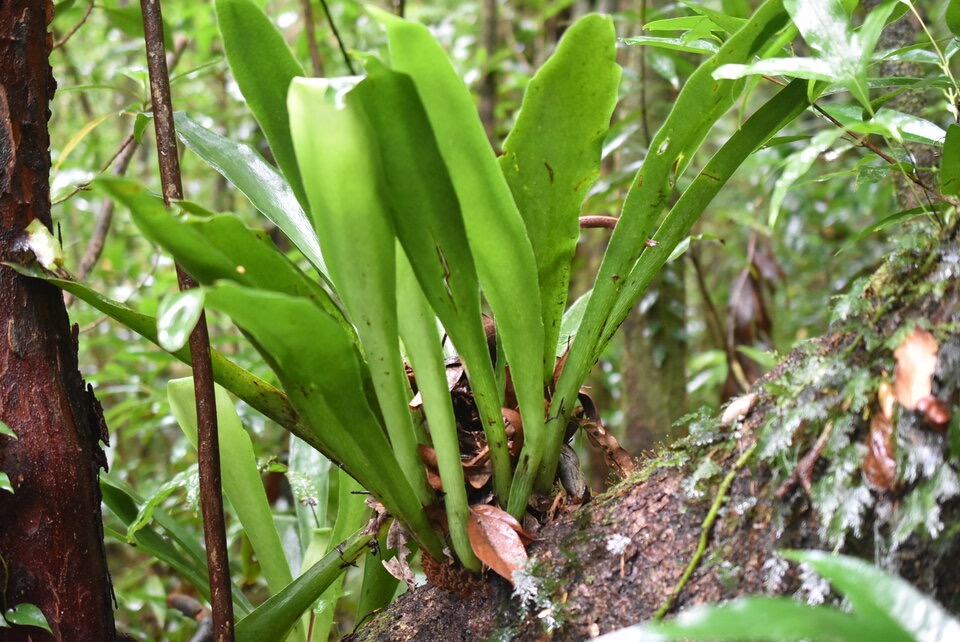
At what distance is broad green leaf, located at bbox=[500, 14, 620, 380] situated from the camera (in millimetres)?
620

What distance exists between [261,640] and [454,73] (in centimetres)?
63

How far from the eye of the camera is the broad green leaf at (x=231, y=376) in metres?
0.71

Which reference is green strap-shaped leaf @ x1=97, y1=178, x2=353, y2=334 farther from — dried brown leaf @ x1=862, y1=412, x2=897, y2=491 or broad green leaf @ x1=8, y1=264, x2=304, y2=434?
dried brown leaf @ x1=862, y1=412, x2=897, y2=491

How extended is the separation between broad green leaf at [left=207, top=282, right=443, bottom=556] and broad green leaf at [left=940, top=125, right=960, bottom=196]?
0.51 metres

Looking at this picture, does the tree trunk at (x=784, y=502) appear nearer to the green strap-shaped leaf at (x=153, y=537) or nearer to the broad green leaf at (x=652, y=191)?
the broad green leaf at (x=652, y=191)

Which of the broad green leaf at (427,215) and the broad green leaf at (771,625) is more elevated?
the broad green leaf at (427,215)

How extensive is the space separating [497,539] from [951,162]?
50 cm

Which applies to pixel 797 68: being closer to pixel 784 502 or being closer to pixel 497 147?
pixel 784 502

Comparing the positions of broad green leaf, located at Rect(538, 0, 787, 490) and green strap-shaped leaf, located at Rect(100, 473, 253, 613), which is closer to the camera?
broad green leaf, located at Rect(538, 0, 787, 490)

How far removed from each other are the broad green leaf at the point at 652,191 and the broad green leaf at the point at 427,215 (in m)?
0.07

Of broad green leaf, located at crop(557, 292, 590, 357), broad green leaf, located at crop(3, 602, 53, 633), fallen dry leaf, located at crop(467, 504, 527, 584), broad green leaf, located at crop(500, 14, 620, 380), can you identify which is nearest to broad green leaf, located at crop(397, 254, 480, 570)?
fallen dry leaf, located at crop(467, 504, 527, 584)

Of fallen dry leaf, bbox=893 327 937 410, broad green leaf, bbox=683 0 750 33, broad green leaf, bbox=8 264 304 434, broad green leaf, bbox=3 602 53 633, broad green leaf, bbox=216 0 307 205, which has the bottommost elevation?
fallen dry leaf, bbox=893 327 937 410

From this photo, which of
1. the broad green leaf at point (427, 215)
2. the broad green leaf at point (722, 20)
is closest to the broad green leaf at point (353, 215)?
the broad green leaf at point (427, 215)

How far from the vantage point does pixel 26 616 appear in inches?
27.0
